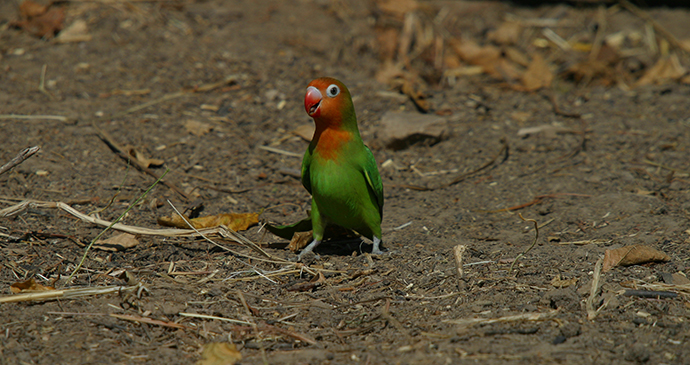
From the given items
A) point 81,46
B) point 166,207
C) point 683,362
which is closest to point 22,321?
point 166,207

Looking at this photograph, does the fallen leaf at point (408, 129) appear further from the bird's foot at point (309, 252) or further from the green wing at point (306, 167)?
the bird's foot at point (309, 252)

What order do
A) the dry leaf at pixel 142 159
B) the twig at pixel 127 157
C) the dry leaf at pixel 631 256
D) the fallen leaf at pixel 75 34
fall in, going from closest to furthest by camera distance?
the dry leaf at pixel 631 256 < the twig at pixel 127 157 < the dry leaf at pixel 142 159 < the fallen leaf at pixel 75 34

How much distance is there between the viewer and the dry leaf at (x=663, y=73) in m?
7.40

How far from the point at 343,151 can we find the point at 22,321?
2123 millimetres

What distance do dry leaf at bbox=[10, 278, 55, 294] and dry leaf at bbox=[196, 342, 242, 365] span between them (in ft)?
3.50

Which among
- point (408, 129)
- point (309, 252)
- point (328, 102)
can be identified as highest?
point (328, 102)

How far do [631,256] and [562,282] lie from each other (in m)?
0.56

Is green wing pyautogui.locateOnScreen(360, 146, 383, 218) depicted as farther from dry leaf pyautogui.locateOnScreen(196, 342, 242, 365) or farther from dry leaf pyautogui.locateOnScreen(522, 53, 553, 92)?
dry leaf pyautogui.locateOnScreen(522, 53, 553, 92)

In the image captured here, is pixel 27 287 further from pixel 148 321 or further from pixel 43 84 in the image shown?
pixel 43 84

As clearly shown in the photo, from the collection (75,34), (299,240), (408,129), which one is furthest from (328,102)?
(75,34)

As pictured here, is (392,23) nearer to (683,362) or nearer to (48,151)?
(48,151)

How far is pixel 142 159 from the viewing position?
495cm

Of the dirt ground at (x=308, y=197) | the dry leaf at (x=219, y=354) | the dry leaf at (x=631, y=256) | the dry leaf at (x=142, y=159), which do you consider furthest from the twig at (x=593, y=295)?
the dry leaf at (x=142, y=159)

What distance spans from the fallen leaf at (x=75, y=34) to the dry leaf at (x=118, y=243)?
4.23 meters
